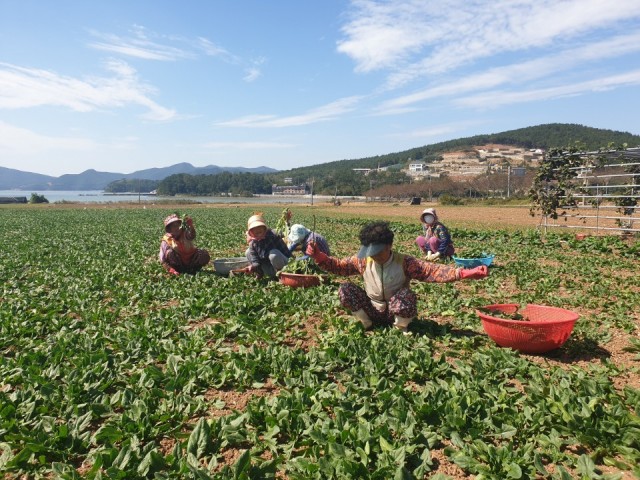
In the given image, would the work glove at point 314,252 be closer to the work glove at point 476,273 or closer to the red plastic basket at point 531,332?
the work glove at point 476,273

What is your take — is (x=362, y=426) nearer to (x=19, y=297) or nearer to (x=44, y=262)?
(x=19, y=297)

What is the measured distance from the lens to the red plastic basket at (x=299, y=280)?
7.35m

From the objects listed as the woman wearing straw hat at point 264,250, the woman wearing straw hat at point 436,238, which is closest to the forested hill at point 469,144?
the woman wearing straw hat at point 436,238

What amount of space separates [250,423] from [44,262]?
9.97 meters

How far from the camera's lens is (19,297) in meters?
7.35

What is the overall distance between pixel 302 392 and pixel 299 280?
3.81 metres

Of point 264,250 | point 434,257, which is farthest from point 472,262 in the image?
point 264,250

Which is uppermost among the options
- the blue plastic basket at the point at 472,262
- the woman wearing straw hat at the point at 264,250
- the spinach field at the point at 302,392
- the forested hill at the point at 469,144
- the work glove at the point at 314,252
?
the forested hill at the point at 469,144

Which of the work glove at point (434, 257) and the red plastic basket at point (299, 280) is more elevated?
the red plastic basket at point (299, 280)

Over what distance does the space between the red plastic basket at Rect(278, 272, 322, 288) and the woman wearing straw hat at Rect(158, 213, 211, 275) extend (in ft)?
7.64

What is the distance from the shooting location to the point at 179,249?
882 cm

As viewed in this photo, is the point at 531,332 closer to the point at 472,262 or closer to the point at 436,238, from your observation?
the point at 472,262

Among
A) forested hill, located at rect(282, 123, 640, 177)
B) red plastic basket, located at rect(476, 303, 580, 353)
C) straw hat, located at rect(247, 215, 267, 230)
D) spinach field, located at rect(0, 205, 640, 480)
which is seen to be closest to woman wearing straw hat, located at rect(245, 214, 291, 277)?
straw hat, located at rect(247, 215, 267, 230)

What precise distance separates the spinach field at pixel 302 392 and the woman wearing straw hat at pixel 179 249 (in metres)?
1.84
